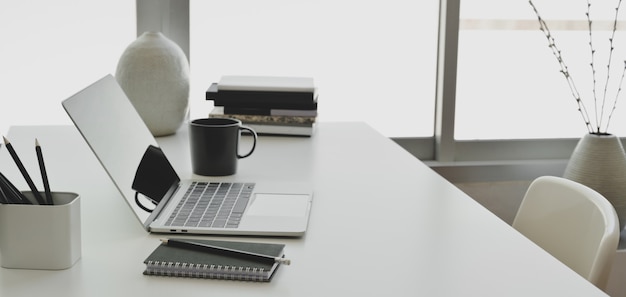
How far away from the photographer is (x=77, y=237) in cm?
101

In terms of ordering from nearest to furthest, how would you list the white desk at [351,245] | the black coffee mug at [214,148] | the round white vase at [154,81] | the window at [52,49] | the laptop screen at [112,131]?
the white desk at [351,245]
the laptop screen at [112,131]
the black coffee mug at [214,148]
the round white vase at [154,81]
the window at [52,49]

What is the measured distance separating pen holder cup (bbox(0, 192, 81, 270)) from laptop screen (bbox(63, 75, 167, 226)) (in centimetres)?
13

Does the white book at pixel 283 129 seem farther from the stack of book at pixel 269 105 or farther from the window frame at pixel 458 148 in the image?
the window frame at pixel 458 148

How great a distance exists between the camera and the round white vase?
185cm

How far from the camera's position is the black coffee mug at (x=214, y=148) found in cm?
149

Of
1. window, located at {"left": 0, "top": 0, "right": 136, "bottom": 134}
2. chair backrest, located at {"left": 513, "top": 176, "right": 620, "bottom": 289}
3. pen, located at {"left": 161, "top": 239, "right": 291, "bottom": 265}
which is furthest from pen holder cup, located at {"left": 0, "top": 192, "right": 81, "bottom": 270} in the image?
window, located at {"left": 0, "top": 0, "right": 136, "bottom": 134}

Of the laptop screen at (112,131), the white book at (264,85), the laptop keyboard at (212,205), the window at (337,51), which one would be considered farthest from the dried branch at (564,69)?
the laptop screen at (112,131)

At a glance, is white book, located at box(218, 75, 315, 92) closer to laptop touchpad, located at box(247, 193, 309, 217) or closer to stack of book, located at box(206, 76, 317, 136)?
stack of book, located at box(206, 76, 317, 136)

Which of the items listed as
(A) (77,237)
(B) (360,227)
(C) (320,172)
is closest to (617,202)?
(C) (320,172)

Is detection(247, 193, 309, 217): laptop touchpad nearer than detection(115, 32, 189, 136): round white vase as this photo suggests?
Yes

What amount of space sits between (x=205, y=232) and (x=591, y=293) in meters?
0.54

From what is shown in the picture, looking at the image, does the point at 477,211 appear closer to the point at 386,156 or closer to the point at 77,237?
the point at 386,156

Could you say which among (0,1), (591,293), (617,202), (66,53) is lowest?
(617,202)

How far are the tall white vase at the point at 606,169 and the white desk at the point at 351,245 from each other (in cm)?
95
